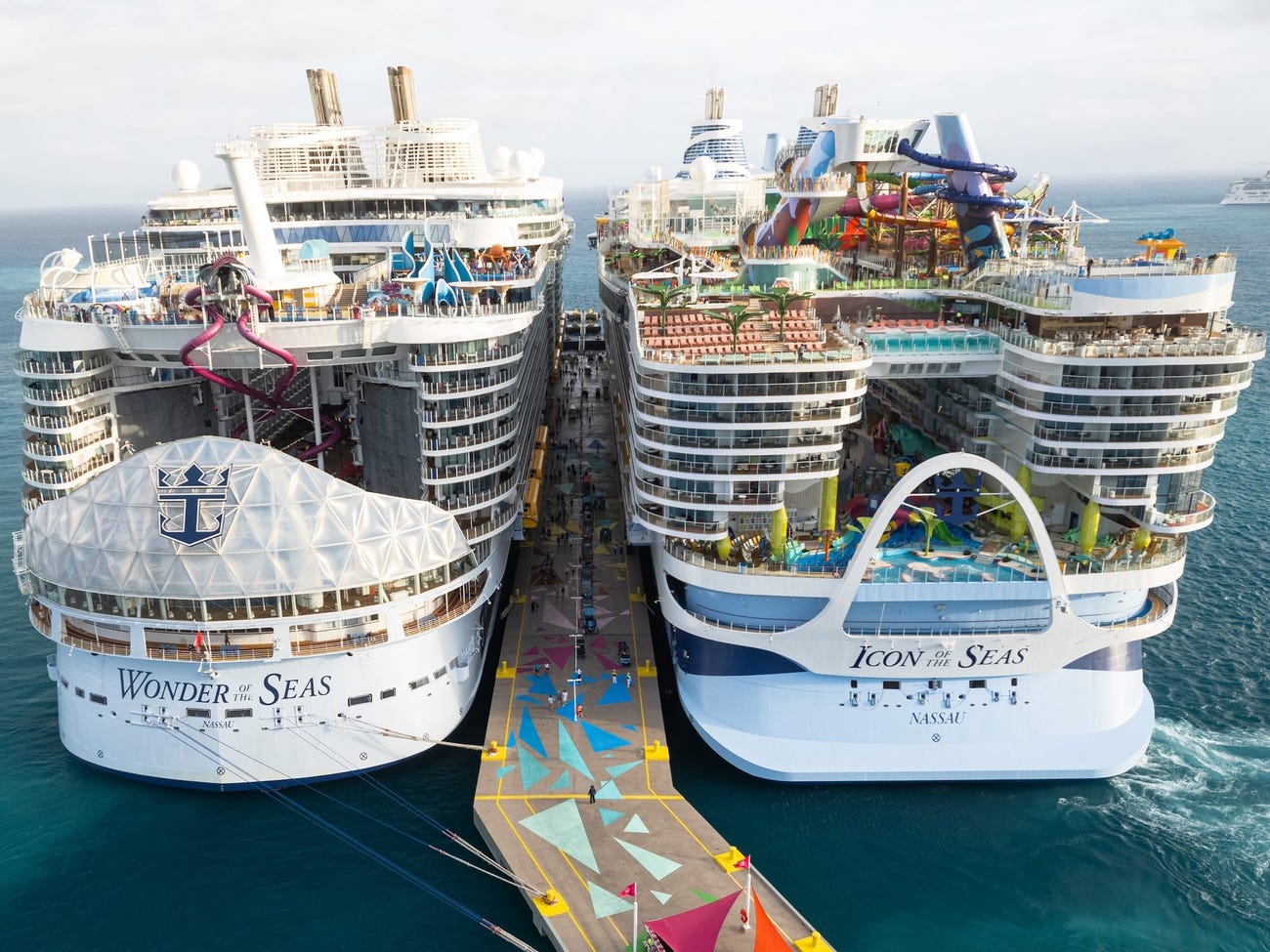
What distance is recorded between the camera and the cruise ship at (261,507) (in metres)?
33.9

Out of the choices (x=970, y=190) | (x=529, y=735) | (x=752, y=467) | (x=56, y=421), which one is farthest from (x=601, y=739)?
(x=970, y=190)

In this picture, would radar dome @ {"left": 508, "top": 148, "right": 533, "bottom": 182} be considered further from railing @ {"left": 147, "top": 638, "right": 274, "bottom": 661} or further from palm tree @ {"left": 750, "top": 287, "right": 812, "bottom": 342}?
railing @ {"left": 147, "top": 638, "right": 274, "bottom": 661}

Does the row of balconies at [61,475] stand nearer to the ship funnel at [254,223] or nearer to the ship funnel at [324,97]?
the ship funnel at [254,223]

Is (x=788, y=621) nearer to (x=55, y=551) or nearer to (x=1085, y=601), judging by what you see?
(x=1085, y=601)

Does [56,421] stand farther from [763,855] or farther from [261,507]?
[763,855]

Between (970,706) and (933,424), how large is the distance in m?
15.4

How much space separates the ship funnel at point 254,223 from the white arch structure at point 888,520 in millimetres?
27806

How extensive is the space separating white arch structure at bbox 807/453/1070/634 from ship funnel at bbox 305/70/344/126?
49.7 m

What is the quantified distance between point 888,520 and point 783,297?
1145 cm

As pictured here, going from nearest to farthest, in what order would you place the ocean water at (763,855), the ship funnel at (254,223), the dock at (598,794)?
the dock at (598,794) < the ocean water at (763,855) < the ship funnel at (254,223)

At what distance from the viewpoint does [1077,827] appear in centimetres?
3356

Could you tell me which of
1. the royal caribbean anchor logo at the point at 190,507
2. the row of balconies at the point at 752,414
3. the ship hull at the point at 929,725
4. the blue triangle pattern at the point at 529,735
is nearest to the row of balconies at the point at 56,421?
the royal caribbean anchor logo at the point at 190,507

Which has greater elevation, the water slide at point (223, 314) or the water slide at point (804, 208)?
the water slide at point (804, 208)

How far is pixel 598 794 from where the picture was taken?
3297 centimetres
